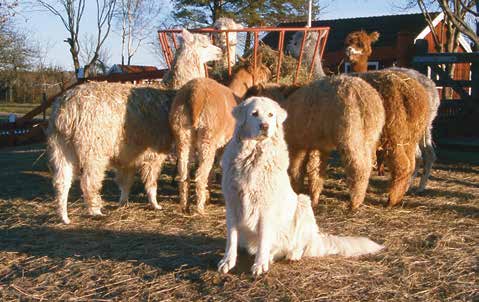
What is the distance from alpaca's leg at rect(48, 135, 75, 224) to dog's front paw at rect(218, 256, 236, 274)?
2657 millimetres

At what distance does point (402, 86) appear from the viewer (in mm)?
6832

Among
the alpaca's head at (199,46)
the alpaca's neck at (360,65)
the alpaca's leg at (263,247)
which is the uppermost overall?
the alpaca's head at (199,46)

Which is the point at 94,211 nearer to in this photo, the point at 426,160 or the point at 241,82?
the point at 241,82

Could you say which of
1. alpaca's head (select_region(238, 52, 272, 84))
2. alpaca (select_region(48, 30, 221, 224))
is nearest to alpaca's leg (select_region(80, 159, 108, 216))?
alpaca (select_region(48, 30, 221, 224))

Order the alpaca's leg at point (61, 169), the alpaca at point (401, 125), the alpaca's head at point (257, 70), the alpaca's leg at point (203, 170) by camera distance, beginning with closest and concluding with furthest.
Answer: the alpaca's leg at point (61, 169) → the alpaca's leg at point (203, 170) → the alpaca at point (401, 125) → the alpaca's head at point (257, 70)

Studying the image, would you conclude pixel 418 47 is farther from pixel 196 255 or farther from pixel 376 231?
pixel 196 255

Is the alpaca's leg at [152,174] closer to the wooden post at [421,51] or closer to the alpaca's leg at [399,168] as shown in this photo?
the alpaca's leg at [399,168]

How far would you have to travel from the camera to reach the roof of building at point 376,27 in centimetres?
2745

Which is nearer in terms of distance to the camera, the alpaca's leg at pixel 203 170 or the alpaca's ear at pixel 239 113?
the alpaca's ear at pixel 239 113

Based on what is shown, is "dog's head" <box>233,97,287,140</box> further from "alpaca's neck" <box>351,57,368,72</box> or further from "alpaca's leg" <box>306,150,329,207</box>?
"alpaca's neck" <box>351,57,368,72</box>

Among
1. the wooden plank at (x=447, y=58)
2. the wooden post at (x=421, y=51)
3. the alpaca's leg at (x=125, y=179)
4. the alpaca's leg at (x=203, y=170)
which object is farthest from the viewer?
the wooden post at (x=421, y=51)

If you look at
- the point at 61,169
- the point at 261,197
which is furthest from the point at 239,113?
the point at 61,169

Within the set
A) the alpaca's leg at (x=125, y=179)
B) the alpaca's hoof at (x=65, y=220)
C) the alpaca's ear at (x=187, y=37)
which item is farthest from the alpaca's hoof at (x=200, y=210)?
the alpaca's ear at (x=187, y=37)

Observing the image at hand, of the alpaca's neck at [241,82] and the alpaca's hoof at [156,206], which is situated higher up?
the alpaca's neck at [241,82]
